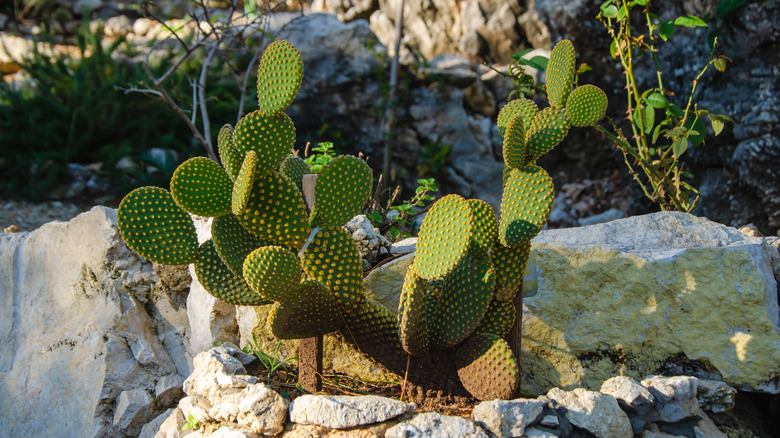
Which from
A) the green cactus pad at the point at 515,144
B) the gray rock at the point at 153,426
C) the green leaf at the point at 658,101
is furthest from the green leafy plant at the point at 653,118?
the gray rock at the point at 153,426

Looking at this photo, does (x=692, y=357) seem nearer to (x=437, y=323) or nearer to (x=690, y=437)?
(x=690, y=437)

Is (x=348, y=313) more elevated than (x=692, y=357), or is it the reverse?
(x=348, y=313)

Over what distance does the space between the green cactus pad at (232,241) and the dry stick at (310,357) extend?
0.79ft

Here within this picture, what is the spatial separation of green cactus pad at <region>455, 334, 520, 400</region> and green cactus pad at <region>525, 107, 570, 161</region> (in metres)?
0.67

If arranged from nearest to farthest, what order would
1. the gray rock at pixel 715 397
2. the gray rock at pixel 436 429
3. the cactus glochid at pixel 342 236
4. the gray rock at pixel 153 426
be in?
1. the gray rock at pixel 436 429
2. the cactus glochid at pixel 342 236
3. the gray rock at pixel 715 397
4. the gray rock at pixel 153 426

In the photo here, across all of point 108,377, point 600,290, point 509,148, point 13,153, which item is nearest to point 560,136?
point 509,148

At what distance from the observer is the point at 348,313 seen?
7.62 feet

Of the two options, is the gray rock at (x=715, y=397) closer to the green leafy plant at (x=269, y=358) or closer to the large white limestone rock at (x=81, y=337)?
the green leafy plant at (x=269, y=358)

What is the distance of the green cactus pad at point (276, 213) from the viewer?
2209 millimetres

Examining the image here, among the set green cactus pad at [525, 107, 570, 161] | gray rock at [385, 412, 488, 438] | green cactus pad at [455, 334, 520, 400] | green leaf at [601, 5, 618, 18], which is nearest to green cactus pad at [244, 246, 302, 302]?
gray rock at [385, 412, 488, 438]

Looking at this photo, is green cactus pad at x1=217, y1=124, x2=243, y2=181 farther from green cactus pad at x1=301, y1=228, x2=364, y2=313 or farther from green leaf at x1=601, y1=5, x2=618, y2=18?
green leaf at x1=601, y1=5, x2=618, y2=18

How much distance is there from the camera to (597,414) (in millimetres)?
2092

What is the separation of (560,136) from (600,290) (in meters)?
0.65

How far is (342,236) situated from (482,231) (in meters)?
0.48
